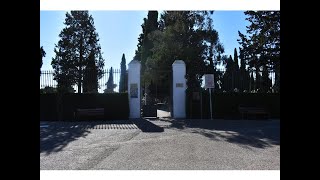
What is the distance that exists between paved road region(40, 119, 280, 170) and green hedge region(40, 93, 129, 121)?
Result: 247 inches

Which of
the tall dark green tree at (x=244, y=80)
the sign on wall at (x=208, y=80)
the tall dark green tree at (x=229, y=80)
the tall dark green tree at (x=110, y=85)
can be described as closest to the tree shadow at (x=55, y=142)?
the tall dark green tree at (x=110, y=85)

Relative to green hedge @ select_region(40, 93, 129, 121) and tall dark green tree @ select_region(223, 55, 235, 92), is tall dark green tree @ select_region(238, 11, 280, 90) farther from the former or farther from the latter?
green hedge @ select_region(40, 93, 129, 121)

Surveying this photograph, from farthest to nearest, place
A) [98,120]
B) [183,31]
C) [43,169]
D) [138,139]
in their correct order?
[183,31] → [98,120] → [138,139] → [43,169]

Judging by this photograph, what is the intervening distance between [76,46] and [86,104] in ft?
42.3

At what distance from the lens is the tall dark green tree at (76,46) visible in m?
29.0

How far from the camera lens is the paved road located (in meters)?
6.45

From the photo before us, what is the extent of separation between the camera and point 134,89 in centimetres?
1805

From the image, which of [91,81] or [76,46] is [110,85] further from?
[76,46]

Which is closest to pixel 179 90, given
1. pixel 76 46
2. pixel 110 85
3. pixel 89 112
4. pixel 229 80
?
pixel 229 80
